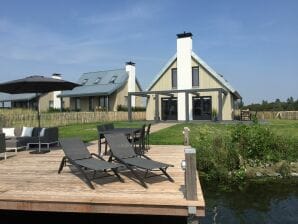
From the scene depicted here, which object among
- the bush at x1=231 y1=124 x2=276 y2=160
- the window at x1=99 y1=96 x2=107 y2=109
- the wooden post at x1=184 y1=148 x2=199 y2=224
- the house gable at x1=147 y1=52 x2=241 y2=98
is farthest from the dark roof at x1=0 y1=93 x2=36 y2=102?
the wooden post at x1=184 y1=148 x2=199 y2=224

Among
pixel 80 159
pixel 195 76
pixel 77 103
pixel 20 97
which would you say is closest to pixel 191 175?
pixel 80 159

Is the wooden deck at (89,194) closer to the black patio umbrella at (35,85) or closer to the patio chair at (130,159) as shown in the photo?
the patio chair at (130,159)

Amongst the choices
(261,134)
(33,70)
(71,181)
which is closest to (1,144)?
(71,181)

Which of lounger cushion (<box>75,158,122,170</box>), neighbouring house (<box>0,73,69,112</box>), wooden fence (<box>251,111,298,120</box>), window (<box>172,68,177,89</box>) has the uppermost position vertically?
window (<box>172,68,177,89</box>)

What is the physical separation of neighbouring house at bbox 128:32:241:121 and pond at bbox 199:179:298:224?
73.0 feet

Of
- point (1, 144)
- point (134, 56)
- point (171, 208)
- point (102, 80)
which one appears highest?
point (134, 56)

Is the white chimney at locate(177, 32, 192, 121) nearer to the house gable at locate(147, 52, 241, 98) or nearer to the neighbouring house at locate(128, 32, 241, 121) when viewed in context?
the neighbouring house at locate(128, 32, 241, 121)

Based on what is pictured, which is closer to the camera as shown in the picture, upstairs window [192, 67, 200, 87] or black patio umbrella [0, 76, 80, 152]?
black patio umbrella [0, 76, 80, 152]

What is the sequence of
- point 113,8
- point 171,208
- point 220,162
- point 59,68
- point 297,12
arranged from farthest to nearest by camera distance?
point 59,68
point 297,12
point 113,8
point 220,162
point 171,208

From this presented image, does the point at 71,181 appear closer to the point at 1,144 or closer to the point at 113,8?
the point at 1,144

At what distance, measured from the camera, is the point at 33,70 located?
131 ft

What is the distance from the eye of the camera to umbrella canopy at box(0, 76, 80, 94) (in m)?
10.9

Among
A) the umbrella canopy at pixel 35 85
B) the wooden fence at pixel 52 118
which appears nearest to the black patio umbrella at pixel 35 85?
the umbrella canopy at pixel 35 85

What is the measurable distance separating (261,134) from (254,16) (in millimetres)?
10028
